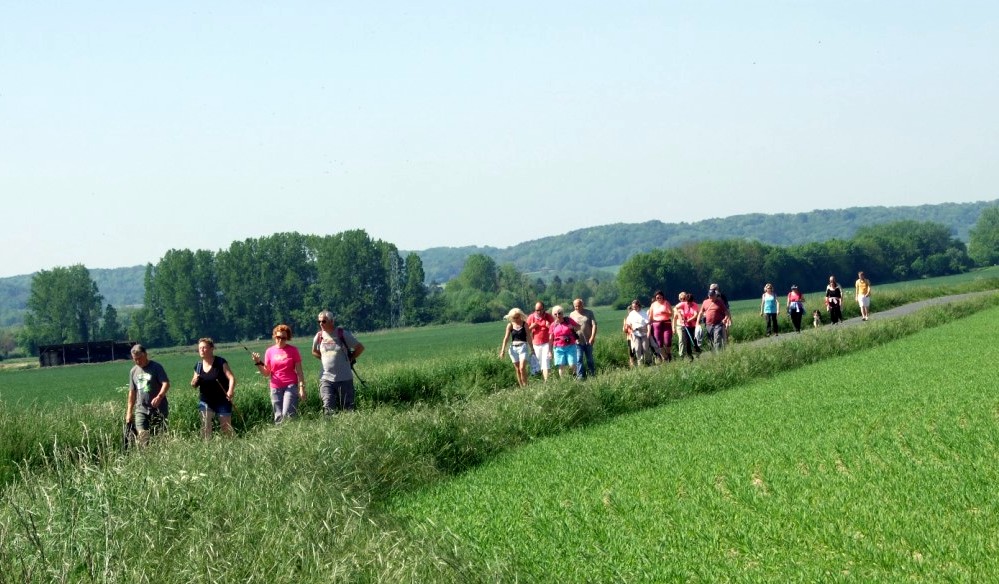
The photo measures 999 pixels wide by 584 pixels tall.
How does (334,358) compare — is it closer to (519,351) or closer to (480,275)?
(519,351)

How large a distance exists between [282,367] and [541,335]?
6.71 metres

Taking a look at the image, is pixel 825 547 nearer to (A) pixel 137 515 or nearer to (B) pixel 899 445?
(B) pixel 899 445

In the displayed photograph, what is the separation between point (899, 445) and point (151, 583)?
→ 754 centimetres

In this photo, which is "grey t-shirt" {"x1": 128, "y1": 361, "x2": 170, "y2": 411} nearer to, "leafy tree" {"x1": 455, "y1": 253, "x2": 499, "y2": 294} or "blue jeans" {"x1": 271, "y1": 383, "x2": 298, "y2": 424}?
"blue jeans" {"x1": 271, "y1": 383, "x2": 298, "y2": 424}

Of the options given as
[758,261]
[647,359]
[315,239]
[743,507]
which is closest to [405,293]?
[315,239]

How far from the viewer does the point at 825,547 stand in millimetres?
8633

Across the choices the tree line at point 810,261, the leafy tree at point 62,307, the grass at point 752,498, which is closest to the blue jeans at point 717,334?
the grass at point 752,498

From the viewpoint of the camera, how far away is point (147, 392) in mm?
15547

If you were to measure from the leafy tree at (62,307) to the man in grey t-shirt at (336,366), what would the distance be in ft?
328

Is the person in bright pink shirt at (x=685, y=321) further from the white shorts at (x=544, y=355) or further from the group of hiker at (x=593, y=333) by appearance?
the white shorts at (x=544, y=355)

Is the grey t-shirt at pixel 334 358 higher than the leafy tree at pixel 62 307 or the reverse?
the reverse

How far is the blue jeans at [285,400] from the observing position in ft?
Result: 54.8

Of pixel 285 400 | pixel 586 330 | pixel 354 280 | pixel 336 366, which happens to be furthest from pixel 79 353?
pixel 285 400

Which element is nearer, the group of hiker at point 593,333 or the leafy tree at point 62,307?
the group of hiker at point 593,333
